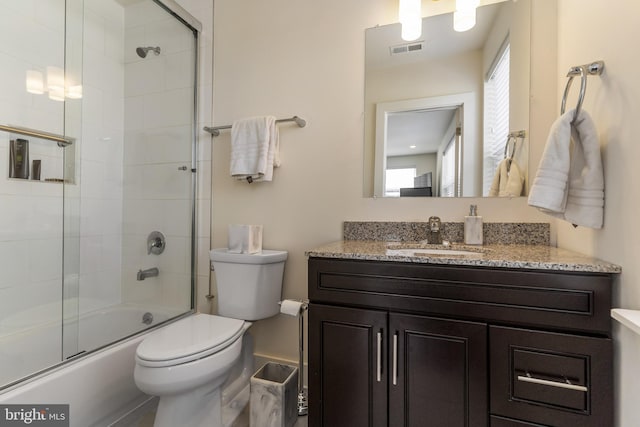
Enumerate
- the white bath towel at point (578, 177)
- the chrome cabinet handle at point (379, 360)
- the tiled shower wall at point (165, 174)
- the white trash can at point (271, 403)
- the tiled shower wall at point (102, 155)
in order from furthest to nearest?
the tiled shower wall at point (165, 174) < the tiled shower wall at point (102, 155) < the white trash can at point (271, 403) < the chrome cabinet handle at point (379, 360) < the white bath towel at point (578, 177)

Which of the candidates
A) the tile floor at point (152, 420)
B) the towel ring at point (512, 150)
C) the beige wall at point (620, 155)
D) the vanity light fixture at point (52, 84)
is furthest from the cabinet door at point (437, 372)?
the vanity light fixture at point (52, 84)

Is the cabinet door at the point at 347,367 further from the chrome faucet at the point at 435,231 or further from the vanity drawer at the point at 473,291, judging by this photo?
the chrome faucet at the point at 435,231

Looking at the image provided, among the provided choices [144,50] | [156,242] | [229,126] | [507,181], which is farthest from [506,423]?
[144,50]

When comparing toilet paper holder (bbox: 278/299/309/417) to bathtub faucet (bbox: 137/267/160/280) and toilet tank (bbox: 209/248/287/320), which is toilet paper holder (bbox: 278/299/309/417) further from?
bathtub faucet (bbox: 137/267/160/280)

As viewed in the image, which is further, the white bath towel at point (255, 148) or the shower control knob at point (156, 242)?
the shower control knob at point (156, 242)

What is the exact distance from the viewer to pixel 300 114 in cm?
164

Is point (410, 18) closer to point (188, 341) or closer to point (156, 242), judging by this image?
point (188, 341)

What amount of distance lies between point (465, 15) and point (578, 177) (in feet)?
3.12

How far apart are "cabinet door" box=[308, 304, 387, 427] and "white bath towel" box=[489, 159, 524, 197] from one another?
0.85 meters

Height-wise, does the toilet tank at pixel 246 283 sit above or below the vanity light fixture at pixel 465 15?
below

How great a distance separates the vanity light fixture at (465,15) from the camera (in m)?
1.34

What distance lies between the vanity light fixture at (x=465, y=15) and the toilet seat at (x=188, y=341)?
5.86 ft

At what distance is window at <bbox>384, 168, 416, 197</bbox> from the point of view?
148 cm

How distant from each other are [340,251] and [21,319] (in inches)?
67.2
